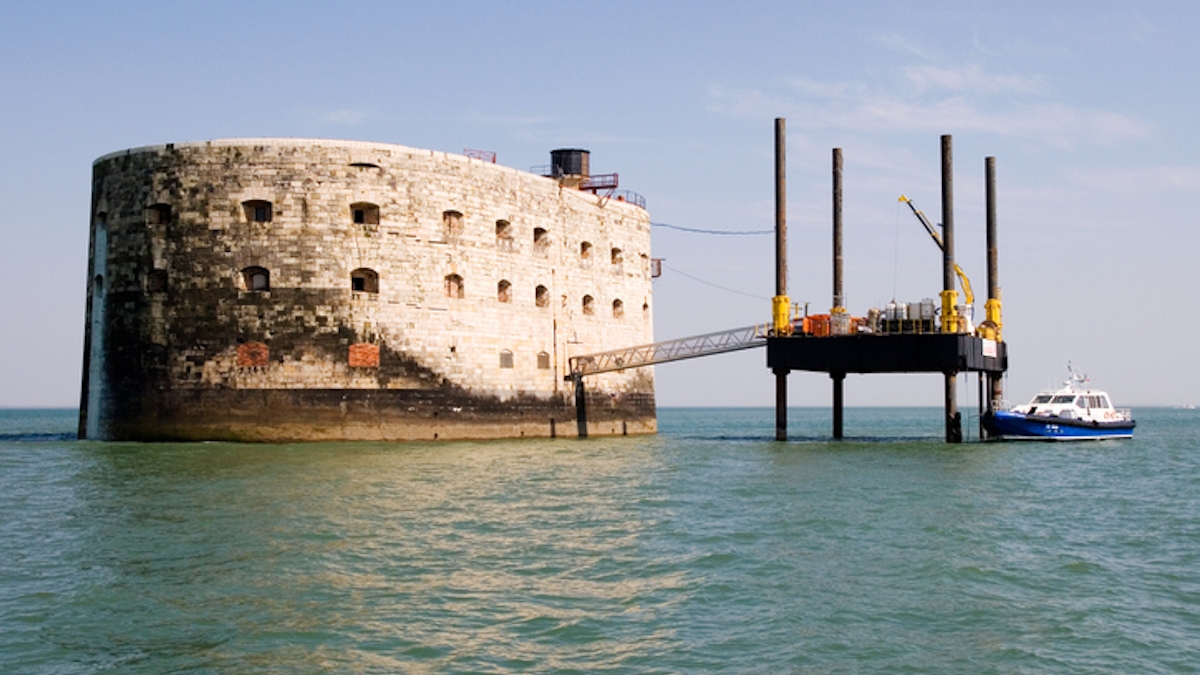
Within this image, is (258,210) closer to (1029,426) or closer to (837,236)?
(837,236)

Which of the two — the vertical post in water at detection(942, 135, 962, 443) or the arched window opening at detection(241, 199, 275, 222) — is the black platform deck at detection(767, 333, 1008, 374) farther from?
the arched window opening at detection(241, 199, 275, 222)

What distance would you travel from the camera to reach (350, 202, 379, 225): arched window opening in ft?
A: 119

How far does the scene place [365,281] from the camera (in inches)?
1438

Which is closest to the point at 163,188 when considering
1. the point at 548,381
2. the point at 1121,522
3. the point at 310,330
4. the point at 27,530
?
the point at 310,330

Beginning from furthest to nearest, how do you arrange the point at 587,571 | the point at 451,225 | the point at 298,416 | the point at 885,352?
the point at 451,225 → the point at 885,352 → the point at 298,416 → the point at 587,571

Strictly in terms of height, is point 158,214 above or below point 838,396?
above

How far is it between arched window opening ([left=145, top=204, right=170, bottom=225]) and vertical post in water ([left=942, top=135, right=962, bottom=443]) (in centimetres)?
2313

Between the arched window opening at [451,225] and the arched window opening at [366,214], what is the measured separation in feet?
7.18

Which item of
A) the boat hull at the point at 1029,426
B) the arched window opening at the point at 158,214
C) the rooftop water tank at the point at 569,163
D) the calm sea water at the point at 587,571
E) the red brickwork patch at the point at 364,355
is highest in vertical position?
the rooftop water tank at the point at 569,163

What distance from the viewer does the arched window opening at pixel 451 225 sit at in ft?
124

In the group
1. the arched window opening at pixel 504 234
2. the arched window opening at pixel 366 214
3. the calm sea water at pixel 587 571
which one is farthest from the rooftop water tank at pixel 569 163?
the calm sea water at pixel 587 571

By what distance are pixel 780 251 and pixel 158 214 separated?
18855mm

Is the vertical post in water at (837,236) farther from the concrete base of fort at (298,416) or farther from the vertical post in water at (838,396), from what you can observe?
the concrete base of fort at (298,416)

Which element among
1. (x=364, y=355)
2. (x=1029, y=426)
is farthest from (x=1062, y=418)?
(x=364, y=355)
